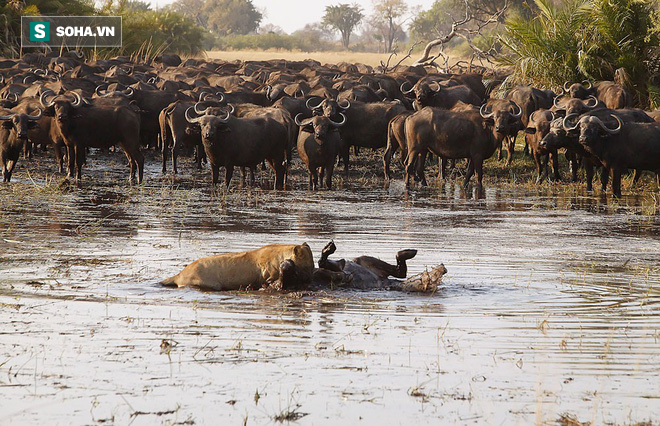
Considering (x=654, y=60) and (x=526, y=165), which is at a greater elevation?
(x=654, y=60)

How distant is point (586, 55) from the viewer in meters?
21.8

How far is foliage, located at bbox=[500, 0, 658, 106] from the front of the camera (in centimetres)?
2111

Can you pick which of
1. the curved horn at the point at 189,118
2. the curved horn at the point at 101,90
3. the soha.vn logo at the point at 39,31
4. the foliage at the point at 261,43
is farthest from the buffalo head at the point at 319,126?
the foliage at the point at 261,43

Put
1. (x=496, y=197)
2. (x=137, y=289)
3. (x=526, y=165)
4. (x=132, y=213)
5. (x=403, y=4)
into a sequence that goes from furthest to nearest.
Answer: (x=403, y=4) → (x=526, y=165) → (x=496, y=197) → (x=132, y=213) → (x=137, y=289)

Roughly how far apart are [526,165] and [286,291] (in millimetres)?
13919

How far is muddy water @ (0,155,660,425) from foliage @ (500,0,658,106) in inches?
421

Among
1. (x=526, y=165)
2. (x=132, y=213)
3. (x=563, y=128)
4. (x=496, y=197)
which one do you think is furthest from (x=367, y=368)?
(x=526, y=165)

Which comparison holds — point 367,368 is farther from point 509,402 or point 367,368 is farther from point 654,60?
point 654,60

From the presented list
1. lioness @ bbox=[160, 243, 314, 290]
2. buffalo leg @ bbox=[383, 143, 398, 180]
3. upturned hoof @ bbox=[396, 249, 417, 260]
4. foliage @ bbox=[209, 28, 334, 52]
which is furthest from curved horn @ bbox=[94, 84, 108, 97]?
foliage @ bbox=[209, 28, 334, 52]

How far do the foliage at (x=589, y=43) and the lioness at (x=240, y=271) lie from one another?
15.6 meters

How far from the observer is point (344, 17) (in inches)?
3937

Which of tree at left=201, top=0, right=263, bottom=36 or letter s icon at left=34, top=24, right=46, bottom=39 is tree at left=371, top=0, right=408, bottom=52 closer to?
tree at left=201, top=0, right=263, bottom=36

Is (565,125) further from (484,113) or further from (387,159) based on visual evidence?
(387,159)

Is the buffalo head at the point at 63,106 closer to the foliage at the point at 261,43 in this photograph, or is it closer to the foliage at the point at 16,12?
the foliage at the point at 16,12
